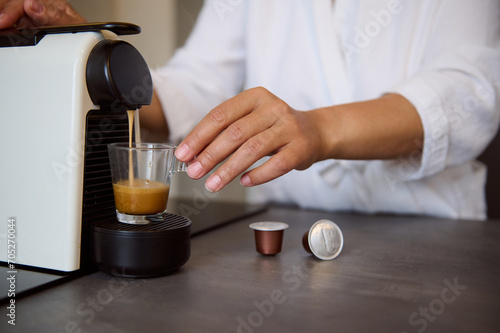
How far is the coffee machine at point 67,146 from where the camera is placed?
614mm

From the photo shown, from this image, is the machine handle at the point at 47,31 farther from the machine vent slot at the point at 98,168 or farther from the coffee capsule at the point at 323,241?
the coffee capsule at the point at 323,241

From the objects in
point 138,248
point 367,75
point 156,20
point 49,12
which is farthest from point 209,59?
point 138,248

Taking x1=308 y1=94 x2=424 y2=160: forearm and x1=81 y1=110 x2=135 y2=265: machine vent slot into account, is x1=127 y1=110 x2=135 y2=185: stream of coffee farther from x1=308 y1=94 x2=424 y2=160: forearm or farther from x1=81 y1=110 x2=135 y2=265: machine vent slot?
x1=308 y1=94 x2=424 y2=160: forearm

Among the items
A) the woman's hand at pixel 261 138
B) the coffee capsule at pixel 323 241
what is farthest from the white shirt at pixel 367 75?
the coffee capsule at pixel 323 241

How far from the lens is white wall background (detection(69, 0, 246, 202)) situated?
117 cm

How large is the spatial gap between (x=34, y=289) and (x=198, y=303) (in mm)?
205

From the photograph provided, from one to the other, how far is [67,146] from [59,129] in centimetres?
3

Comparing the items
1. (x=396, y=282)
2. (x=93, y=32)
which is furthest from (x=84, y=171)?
(x=396, y=282)

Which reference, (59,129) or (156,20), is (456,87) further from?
(156,20)

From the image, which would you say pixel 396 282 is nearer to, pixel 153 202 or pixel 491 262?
pixel 491 262

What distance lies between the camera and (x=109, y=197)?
688mm

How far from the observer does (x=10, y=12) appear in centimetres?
73

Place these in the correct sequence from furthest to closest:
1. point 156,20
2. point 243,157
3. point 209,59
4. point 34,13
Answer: point 156,20, point 209,59, point 34,13, point 243,157

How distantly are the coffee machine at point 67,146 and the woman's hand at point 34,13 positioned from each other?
69mm
